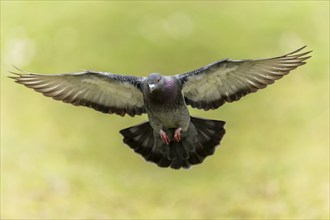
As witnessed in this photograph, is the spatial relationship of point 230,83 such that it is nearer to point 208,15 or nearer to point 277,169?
point 277,169

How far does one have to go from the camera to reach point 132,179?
11.1 m

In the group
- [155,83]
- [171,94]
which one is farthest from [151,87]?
[171,94]

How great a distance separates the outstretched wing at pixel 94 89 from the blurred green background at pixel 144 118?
2.95 m

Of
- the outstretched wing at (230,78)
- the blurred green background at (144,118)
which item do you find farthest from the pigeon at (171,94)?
the blurred green background at (144,118)

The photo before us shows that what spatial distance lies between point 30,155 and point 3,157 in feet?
1.59

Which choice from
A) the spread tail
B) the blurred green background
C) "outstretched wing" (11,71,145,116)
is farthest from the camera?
the blurred green background

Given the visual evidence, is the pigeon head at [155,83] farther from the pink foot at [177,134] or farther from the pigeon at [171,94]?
the pink foot at [177,134]

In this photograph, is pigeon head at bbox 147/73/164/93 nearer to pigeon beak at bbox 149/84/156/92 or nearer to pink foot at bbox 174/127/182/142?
pigeon beak at bbox 149/84/156/92

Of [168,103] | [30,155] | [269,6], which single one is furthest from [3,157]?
[269,6]

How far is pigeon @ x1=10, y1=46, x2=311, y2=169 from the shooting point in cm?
716

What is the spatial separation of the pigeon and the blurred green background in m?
2.51

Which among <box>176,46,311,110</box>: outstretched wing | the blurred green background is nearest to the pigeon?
<box>176,46,311,110</box>: outstretched wing

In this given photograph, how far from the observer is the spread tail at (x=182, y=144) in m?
7.86

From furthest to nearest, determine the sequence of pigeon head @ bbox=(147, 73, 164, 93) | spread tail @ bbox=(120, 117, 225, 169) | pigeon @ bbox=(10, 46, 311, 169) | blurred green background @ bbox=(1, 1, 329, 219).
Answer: blurred green background @ bbox=(1, 1, 329, 219)
spread tail @ bbox=(120, 117, 225, 169)
pigeon @ bbox=(10, 46, 311, 169)
pigeon head @ bbox=(147, 73, 164, 93)
